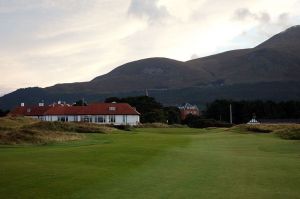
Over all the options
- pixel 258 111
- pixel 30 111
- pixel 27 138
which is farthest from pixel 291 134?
pixel 258 111

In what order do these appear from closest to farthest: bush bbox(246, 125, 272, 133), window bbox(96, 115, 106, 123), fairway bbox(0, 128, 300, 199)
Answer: fairway bbox(0, 128, 300, 199)
bush bbox(246, 125, 272, 133)
window bbox(96, 115, 106, 123)

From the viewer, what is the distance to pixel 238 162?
77.0ft

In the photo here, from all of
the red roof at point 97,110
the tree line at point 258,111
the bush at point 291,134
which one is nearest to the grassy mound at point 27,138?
the bush at point 291,134

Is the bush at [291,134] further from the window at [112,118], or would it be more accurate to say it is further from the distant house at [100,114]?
the window at [112,118]

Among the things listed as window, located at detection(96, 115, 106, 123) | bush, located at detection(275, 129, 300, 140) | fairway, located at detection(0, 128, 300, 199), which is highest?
window, located at detection(96, 115, 106, 123)

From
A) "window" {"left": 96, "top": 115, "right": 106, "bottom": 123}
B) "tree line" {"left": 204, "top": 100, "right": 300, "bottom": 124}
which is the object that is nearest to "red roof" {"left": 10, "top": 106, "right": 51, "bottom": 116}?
"window" {"left": 96, "top": 115, "right": 106, "bottom": 123}

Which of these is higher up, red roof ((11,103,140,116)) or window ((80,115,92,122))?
red roof ((11,103,140,116))

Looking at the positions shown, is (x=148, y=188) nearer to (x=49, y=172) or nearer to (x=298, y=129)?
(x=49, y=172)

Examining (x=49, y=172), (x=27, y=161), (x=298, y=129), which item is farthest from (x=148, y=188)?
(x=298, y=129)

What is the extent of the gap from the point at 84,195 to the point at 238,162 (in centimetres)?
1132

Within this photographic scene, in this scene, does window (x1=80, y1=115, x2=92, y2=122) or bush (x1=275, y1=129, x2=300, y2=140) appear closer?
bush (x1=275, y1=129, x2=300, y2=140)

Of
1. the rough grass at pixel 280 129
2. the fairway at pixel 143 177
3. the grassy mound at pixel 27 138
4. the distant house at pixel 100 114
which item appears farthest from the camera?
the distant house at pixel 100 114

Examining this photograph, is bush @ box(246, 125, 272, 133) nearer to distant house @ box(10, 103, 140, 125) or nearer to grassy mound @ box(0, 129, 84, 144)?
grassy mound @ box(0, 129, 84, 144)

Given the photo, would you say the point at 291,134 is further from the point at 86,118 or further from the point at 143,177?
the point at 86,118
